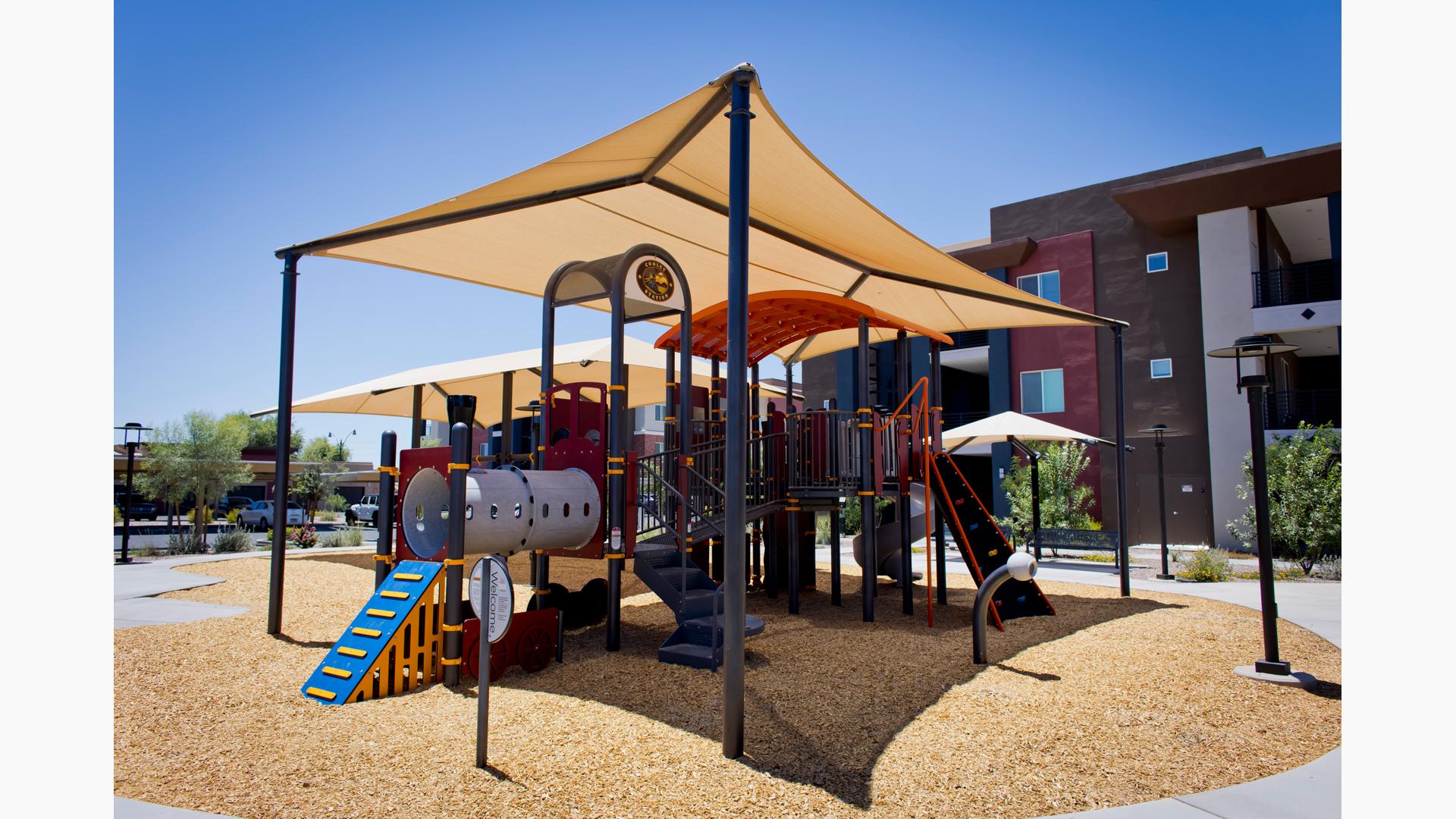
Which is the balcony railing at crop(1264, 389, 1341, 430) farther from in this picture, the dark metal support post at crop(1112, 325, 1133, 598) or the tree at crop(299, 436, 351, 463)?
the tree at crop(299, 436, 351, 463)

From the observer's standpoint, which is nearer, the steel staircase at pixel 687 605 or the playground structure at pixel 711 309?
the playground structure at pixel 711 309

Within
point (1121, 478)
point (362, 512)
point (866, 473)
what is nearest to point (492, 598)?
point (866, 473)

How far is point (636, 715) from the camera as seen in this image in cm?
573

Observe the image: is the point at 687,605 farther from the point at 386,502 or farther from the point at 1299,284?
the point at 1299,284

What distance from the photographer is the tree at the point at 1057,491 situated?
76.2 feet

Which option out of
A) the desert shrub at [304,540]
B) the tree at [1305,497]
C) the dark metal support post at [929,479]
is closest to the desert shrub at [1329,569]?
the tree at [1305,497]

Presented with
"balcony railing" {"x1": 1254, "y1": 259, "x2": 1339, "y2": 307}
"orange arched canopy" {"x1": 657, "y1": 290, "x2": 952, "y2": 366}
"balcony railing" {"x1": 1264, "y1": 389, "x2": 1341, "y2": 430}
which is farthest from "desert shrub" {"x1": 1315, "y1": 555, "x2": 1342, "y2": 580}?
"orange arched canopy" {"x1": 657, "y1": 290, "x2": 952, "y2": 366}

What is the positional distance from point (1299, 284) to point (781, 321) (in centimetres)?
2093

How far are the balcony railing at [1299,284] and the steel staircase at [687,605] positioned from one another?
2175 cm

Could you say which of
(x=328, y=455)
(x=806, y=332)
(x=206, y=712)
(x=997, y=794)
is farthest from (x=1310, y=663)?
(x=328, y=455)

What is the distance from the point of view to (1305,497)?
1689 cm

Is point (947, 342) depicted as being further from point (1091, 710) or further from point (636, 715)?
point (636, 715)

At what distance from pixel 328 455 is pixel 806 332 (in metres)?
82.5

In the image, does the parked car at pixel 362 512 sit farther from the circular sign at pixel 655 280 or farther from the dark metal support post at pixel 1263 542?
the dark metal support post at pixel 1263 542
